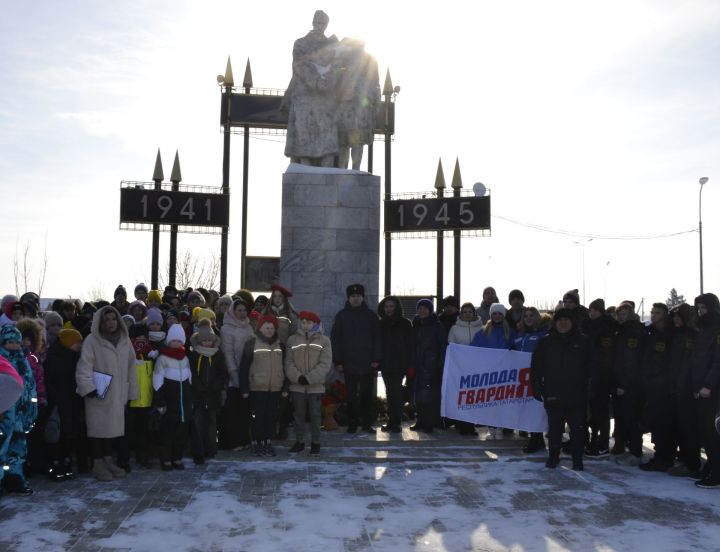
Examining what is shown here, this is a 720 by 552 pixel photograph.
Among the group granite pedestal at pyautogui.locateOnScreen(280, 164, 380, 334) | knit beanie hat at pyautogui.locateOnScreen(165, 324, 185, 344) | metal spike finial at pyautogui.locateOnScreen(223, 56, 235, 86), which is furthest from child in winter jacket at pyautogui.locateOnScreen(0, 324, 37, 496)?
metal spike finial at pyautogui.locateOnScreen(223, 56, 235, 86)

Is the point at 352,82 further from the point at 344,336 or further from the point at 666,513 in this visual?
the point at 666,513

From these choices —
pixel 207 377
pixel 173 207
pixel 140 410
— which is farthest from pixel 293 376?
pixel 173 207

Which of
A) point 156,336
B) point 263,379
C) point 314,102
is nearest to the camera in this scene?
point 156,336

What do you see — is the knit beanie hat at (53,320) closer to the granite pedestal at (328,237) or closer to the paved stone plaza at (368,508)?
the paved stone plaza at (368,508)

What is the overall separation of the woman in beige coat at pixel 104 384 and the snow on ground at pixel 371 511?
0.30 m

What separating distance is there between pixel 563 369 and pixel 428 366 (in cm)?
211

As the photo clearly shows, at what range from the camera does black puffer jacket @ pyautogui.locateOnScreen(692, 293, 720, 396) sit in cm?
728

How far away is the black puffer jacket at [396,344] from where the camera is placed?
31.7 ft

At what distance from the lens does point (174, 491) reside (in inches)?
267

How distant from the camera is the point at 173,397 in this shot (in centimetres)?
767

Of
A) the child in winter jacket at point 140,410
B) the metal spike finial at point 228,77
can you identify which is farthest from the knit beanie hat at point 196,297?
the metal spike finial at point 228,77

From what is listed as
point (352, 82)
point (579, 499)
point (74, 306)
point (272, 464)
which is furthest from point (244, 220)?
point (579, 499)

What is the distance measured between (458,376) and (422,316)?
0.92m

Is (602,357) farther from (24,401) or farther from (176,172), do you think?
(176,172)
